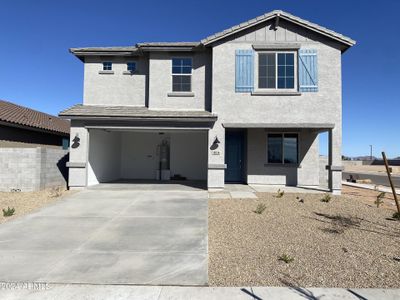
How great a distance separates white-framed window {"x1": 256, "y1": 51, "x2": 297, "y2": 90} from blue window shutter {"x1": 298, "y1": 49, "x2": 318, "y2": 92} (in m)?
0.32

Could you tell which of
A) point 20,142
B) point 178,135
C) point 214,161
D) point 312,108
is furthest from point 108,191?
point 312,108

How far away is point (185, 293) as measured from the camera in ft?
13.4

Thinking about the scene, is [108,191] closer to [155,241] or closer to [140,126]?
[140,126]

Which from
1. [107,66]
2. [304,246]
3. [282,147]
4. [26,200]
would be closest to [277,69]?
[282,147]

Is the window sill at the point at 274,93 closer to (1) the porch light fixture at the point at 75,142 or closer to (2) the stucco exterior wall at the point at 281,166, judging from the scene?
(2) the stucco exterior wall at the point at 281,166

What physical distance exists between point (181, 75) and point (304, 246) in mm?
10447

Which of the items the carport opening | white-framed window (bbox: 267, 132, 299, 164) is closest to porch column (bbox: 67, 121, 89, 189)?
the carport opening

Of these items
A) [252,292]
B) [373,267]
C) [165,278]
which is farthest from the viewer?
[373,267]

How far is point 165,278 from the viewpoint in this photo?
Result: 4520mm

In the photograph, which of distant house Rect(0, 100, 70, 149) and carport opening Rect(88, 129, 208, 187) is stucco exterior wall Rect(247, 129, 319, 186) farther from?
distant house Rect(0, 100, 70, 149)

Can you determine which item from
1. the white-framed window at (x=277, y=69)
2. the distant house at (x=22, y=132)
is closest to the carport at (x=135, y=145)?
the white-framed window at (x=277, y=69)

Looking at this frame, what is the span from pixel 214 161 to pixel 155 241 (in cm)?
679

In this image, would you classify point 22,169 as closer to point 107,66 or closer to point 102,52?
point 107,66

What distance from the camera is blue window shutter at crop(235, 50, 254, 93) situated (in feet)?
42.3
